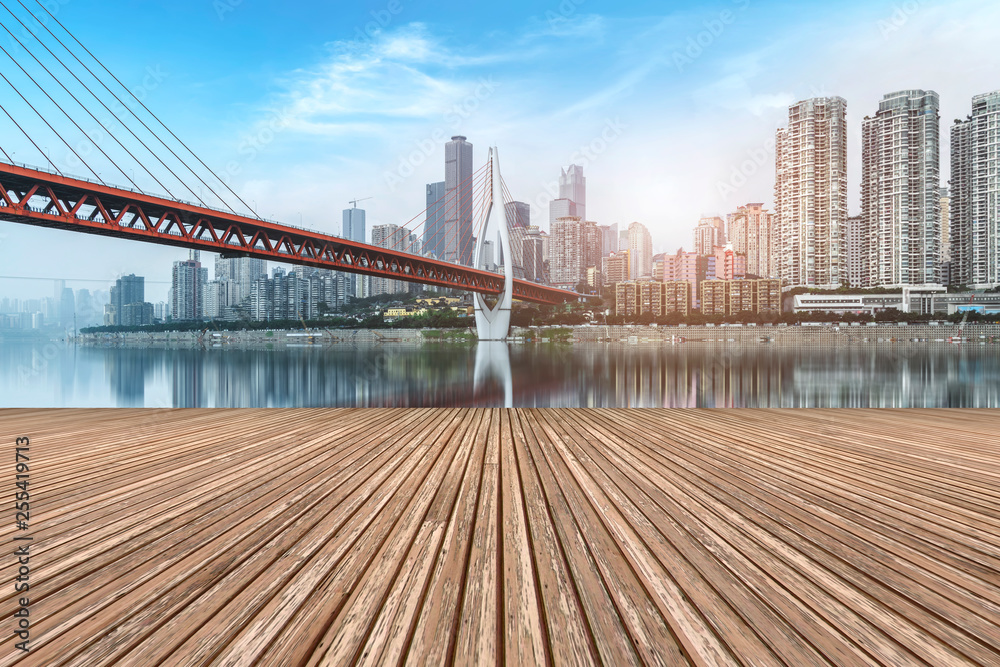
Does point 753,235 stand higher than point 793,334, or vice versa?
point 753,235

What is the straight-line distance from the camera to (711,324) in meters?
83.3

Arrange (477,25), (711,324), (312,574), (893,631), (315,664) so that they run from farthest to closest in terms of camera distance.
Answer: (711,324) → (477,25) → (312,574) → (893,631) → (315,664)

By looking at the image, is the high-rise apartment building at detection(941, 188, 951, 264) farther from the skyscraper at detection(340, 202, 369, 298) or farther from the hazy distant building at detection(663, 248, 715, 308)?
the skyscraper at detection(340, 202, 369, 298)

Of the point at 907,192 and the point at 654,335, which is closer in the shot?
the point at 654,335

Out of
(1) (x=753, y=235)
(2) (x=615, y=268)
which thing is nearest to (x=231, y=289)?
(2) (x=615, y=268)

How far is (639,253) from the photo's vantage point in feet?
441

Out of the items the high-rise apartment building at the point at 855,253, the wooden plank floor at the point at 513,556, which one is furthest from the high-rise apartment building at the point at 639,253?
the wooden plank floor at the point at 513,556

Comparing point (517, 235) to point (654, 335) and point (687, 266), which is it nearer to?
point (654, 335)

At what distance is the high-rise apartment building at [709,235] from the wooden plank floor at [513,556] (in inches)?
5396

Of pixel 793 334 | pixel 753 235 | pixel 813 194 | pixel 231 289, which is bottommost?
pixel 793 334

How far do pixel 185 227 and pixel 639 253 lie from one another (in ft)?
A: 398

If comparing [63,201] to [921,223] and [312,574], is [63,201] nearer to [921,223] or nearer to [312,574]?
[312,574]

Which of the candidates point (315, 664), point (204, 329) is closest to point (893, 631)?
point (315, 664)

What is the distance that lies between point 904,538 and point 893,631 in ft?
3.80
